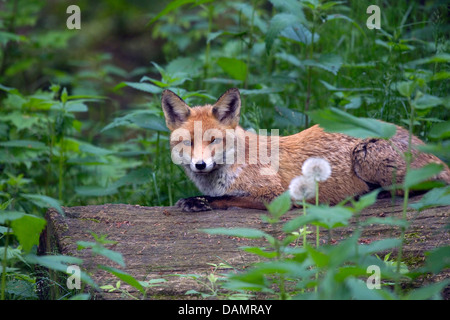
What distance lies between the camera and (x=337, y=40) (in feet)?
22.7

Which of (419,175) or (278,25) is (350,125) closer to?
(419,175)

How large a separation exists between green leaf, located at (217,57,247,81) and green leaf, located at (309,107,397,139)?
145 inches

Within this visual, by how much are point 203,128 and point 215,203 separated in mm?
725

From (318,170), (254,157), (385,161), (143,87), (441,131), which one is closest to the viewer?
(441,131)

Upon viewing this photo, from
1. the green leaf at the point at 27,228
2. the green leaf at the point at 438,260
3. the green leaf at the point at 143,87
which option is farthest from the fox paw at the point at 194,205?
the green leaf at the point at 438,260

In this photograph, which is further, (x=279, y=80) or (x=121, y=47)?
(x=121, y=47)

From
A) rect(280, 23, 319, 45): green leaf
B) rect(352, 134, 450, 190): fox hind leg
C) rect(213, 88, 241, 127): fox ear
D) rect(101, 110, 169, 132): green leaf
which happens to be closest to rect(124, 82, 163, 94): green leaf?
rect(101, 110, 169, 132): green leaf

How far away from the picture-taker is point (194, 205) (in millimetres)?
4535

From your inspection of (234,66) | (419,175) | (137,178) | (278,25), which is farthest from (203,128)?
(419,175)

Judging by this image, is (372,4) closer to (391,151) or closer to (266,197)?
(391,151)

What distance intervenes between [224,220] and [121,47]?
903 centimetres

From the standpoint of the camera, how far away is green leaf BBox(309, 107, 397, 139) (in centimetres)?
254

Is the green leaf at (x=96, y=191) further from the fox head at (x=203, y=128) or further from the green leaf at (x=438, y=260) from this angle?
the green leaf at (x=438, y=260)
